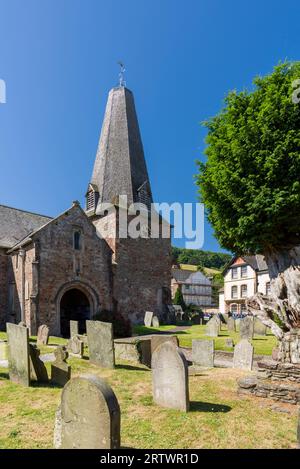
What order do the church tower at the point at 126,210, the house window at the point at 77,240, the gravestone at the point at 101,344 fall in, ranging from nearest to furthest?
the gravestone at the point at 101,344
the house window at the point at 77,240
the church tower at the point at 126,210

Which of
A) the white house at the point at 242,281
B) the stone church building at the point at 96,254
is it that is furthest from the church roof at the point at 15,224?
the white house at the point at 242,281

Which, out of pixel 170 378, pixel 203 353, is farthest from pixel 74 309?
pixel 170 378

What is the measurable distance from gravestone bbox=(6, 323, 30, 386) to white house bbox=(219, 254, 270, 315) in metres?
38.3

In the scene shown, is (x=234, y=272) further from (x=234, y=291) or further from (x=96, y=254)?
(x=96, y=254)

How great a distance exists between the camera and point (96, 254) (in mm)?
25906

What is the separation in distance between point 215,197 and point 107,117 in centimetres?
2358

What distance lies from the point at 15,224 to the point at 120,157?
11844 millimetres

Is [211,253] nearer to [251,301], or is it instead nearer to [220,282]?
[220,282]

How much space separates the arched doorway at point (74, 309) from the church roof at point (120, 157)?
30.1ft

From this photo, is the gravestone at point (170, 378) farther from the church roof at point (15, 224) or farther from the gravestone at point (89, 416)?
the church roof at point (15, 224)

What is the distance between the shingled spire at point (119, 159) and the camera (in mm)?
30828

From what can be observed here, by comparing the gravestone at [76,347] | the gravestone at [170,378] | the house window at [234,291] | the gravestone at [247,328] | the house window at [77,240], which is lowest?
the house window at [234,291]

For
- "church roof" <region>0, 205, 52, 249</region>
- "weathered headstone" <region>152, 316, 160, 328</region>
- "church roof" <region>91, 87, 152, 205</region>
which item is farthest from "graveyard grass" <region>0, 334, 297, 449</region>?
"church roof" <region>91, 87, 152, 205</region>

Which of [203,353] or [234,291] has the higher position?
[203,353]
